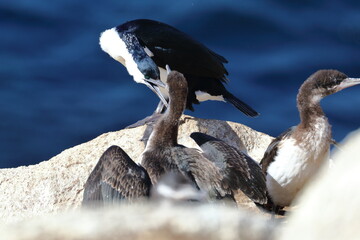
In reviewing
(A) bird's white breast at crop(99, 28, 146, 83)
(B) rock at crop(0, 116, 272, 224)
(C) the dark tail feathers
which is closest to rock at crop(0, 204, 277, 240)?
(B) rock at crop(0, 116, 272, 224)

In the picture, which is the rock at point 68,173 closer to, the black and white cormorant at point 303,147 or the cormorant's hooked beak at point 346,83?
the black and white cormorant at point 303,147

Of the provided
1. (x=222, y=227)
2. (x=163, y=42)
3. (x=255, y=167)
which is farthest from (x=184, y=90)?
(x=222, y=227)

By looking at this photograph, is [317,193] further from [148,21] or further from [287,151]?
[148,21]

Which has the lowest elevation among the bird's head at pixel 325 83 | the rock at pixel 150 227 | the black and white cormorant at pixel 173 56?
the rock at pixel 150 227

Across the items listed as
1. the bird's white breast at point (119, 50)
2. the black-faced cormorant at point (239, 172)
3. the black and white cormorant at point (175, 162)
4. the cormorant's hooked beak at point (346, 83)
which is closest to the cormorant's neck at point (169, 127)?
the black and white cormorant at point (175, 162)

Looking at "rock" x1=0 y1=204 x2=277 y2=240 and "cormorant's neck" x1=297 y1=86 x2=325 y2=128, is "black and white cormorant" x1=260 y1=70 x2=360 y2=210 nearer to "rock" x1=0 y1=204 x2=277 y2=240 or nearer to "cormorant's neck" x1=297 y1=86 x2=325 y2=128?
"cormorant's neck" x1=297 y1=86 x2=325 y2=128

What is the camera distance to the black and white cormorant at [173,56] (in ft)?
36.7

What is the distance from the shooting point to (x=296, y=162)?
809 cm

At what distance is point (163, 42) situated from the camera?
1122 cm

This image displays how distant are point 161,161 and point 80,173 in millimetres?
1809

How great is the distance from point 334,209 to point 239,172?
3.51 meters

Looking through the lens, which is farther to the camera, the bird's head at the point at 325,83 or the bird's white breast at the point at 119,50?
the bird's white breast at the point at 119,50

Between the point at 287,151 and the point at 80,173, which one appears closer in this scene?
the point at 287,151

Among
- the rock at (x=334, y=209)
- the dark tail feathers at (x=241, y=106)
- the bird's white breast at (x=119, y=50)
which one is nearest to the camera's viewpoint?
the rock at (x=334, y=209)
